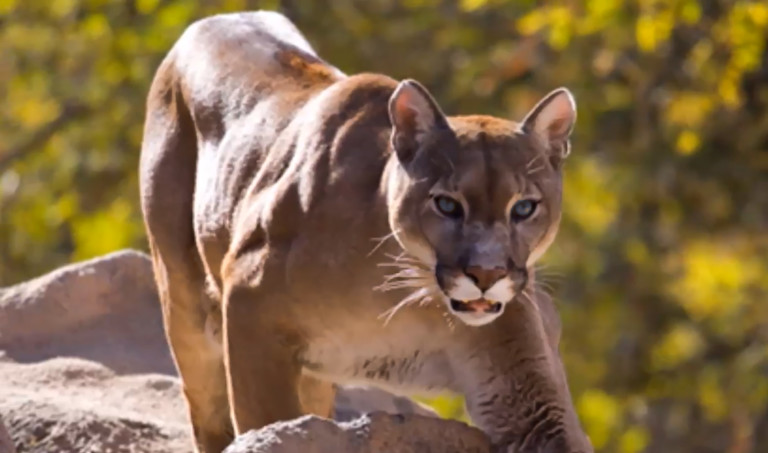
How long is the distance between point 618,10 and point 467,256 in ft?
18.1

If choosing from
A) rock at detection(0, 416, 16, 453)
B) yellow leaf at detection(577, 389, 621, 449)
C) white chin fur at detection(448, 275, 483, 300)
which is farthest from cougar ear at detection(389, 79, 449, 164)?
yellow leaf at detection(577, 389, 621, 449)

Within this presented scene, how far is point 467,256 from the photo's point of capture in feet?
15.1

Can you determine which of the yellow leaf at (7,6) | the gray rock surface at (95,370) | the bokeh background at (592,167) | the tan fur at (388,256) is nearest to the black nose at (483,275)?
the tan fur at (388,256)

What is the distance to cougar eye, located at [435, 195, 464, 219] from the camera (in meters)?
4.73

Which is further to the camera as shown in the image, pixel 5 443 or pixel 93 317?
pixel 93 317

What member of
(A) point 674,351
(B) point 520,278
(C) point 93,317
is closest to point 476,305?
(B) point 520,278

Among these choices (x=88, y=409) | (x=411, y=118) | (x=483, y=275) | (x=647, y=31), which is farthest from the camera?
(x=647, y=31)

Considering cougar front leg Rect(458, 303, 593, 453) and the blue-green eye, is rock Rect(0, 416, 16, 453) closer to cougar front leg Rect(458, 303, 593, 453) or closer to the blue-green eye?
cougar front leg Rect(458, 303, 593, 453)

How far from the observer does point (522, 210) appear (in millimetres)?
4762

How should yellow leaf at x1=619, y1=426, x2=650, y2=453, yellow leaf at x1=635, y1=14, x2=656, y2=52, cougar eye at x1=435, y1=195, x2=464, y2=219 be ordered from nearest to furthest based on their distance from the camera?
cougar eye at x1=435, y1=195, x2=464, y2=219 → yellow leaf at x1=635, y1=14, x2=656, y2=52 → yellow leaf at x1=619, y1=426, x2=650, y2=453

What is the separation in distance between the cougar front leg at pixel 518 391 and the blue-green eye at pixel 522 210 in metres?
0.28

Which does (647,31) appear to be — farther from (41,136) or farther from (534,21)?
(41,136)

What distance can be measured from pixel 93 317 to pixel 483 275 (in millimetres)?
3202

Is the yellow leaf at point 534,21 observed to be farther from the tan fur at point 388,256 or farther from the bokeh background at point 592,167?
the tan fur at point 388,256
